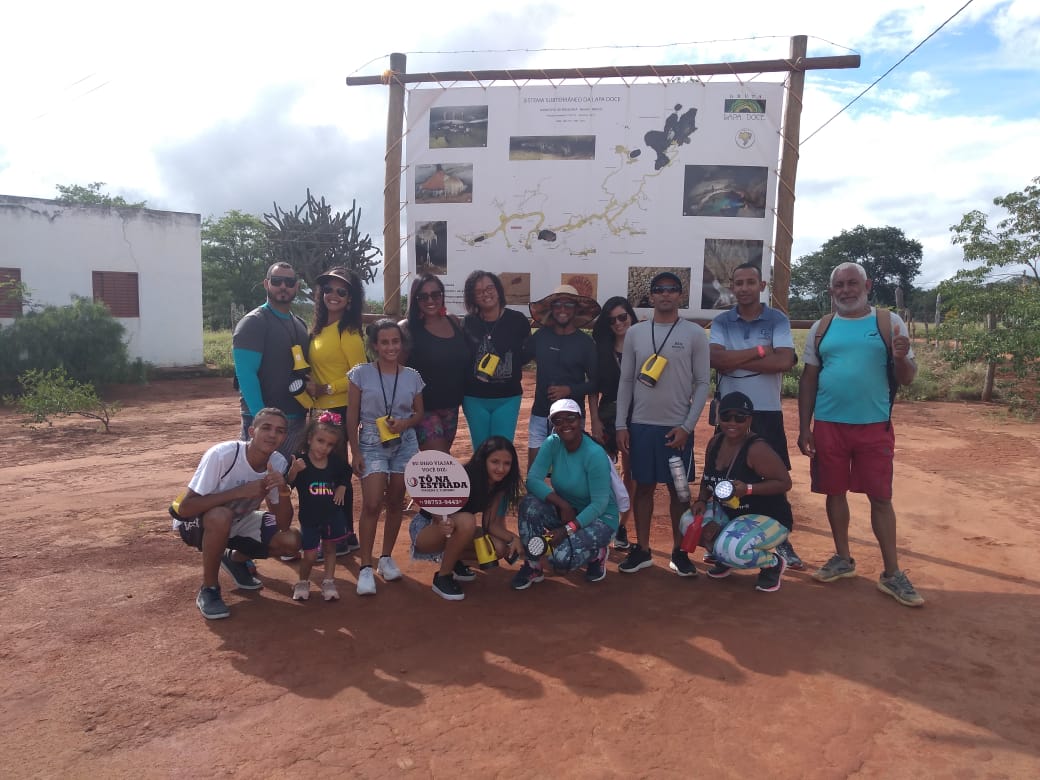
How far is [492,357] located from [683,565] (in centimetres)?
168

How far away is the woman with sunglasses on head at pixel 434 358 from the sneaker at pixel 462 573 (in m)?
0.71

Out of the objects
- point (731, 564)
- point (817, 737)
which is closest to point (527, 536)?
point (731, 564)

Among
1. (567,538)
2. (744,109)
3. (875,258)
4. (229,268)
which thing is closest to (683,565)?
(567,538)

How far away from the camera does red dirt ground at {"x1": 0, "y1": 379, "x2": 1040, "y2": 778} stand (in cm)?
247

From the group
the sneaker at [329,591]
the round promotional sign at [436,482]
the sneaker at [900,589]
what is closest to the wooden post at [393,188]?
the round promotional sign at [436,482]

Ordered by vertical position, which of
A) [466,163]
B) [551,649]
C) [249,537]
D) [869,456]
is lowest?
[551,649]

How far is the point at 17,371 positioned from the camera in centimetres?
1430

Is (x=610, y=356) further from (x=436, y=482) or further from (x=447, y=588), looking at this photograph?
(x=447, y=588)

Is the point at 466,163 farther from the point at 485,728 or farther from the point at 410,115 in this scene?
the point at 485,728

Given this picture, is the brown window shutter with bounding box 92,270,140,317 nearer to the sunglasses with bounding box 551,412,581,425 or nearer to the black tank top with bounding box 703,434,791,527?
the sunglasses with bounding box 551,412,581,425

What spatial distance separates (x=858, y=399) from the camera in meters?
3.91

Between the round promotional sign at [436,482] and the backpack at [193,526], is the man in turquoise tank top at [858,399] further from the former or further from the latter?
the backpack at [193,526]

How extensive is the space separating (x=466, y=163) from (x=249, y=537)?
2.89 metres

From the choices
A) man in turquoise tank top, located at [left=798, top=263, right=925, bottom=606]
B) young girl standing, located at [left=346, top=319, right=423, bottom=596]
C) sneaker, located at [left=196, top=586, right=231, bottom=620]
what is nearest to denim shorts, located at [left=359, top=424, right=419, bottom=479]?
young girl standing, located at [left=346, top=319, right=423, bottom=596]
